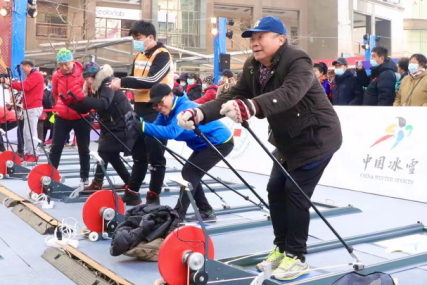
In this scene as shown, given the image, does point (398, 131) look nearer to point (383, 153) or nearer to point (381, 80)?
point (383, 153)

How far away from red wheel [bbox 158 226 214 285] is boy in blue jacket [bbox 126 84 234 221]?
1.20m

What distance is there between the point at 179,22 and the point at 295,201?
33.3 metres

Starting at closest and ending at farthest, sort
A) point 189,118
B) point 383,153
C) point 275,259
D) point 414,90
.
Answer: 1. point 189,118
2. point 275,259
3. point 383,153
4. point 414,90

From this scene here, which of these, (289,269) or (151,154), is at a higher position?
(151,154)

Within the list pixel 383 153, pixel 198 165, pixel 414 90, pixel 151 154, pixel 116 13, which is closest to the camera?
pixel 198 165

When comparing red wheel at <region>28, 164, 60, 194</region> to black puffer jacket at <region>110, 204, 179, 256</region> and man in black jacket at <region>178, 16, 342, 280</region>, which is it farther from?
man in black jacket at <region>178, 16, 342, 280</region>

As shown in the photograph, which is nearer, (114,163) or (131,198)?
(131,198)

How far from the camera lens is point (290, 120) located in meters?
3.55

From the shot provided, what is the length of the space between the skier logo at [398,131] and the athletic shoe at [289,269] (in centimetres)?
402

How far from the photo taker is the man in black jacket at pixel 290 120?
3.42m

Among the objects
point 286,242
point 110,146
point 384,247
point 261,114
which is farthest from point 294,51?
point 110,146

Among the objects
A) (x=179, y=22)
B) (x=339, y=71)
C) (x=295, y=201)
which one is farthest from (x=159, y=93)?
(x=179, y=22)

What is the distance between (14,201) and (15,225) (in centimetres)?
104

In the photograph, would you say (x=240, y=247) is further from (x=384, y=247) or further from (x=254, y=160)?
(x=254, y=160)
